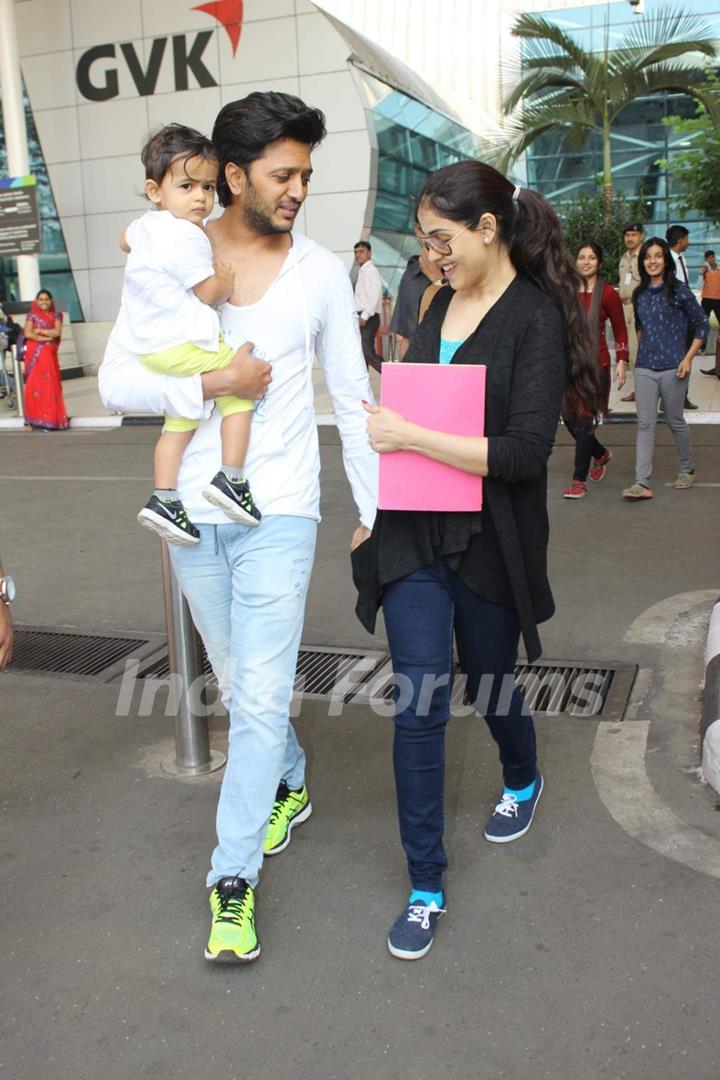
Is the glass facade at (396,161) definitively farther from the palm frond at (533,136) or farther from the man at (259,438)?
the man at (259,438)

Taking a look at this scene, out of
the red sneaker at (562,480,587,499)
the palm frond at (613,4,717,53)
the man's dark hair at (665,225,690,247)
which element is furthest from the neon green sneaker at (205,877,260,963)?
the palm frond at (613,4,717,53)

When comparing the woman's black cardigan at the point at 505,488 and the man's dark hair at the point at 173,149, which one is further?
the man's dark hair at the point at 173,149

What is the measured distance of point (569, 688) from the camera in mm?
4684

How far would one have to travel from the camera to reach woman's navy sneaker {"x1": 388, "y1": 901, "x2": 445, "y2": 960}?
2.85 meters

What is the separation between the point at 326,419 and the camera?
14.1 meters

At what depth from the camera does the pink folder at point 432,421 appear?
270cm

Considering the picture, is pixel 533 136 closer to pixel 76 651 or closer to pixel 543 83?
pixel 543 83

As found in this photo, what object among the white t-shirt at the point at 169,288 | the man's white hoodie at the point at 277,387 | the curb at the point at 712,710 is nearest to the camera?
the white t-shirt at the point at 169,288

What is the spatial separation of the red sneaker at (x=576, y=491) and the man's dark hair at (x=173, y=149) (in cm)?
579

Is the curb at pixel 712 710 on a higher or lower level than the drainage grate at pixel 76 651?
→ higher

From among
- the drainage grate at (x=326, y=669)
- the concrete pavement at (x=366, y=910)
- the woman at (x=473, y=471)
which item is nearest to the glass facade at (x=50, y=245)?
the drainage grate at (x=326, y=669)

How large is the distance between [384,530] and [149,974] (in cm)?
129

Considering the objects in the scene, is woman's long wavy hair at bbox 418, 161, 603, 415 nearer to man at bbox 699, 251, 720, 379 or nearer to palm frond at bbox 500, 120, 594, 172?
man at bbox 699, 251, 720, 379

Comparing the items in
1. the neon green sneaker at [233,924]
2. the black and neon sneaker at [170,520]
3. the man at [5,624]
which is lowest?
the neon green sneaker at [233,924]
